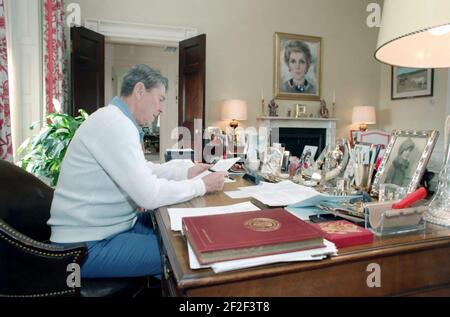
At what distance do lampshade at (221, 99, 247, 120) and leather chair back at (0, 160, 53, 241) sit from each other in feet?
10.3

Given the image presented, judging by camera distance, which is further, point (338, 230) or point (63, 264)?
point (63, 264)

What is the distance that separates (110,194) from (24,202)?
33 centimetres

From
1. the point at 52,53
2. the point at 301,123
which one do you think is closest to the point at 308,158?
the point at 52,53

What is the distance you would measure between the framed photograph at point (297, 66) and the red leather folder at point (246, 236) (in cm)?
432

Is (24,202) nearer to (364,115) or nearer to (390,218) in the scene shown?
(390,218)

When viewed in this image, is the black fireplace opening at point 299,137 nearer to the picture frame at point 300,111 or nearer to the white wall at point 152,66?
the picture frame at point 300,111

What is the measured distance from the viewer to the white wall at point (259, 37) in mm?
4273

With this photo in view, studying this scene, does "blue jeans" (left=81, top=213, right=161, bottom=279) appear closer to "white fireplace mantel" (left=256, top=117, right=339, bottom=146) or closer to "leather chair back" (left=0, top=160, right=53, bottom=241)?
"leather chair back" (left=0, top=160, right=53, bottom=241)

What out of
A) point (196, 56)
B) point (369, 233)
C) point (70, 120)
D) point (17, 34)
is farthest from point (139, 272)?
point (196, 56)

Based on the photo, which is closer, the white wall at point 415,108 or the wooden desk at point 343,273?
the wooden desk at point 343,273

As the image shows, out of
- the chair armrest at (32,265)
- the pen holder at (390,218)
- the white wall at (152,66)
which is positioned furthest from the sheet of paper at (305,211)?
the white wall at (152,66)
